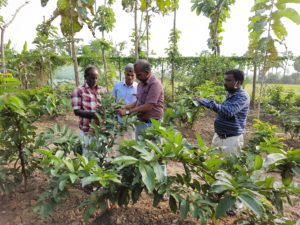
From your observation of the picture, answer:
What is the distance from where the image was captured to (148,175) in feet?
4.66

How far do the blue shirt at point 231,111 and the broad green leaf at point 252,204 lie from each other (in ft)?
5.15

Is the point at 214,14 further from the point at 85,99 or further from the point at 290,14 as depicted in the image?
the point at 85,99

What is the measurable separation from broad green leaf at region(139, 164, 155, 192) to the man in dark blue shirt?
1523 millimetres

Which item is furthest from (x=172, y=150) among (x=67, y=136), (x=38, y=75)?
(x=38, y=75)

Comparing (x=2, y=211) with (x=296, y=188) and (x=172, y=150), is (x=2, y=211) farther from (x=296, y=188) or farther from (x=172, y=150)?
(x=296, y=188)

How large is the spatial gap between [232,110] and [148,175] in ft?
5.26

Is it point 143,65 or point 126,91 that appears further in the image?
point 126,91

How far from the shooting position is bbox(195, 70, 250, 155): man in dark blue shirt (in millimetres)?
2779

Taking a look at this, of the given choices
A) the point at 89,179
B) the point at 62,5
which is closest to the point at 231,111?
the point at 89,179

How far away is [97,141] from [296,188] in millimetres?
1393

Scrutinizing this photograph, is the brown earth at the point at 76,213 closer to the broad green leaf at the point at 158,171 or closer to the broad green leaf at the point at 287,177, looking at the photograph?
the broad green leaf at the point at 287,177

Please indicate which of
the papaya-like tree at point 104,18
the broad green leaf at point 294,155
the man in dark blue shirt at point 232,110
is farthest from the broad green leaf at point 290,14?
the papaya-like tree at point 104,18

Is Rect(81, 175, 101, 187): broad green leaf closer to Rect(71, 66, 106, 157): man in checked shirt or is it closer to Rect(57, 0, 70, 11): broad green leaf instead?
Rect(71, 66, 106, 157): man in checked shirt

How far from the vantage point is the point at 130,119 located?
2.30m
